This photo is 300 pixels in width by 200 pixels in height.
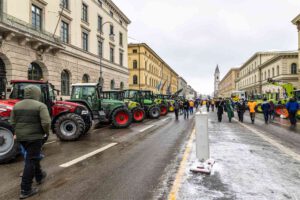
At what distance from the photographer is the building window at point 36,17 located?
19078 mm

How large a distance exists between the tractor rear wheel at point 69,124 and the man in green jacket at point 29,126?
5.18 meters

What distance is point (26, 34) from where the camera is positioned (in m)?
16.7

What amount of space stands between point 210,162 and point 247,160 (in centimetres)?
118

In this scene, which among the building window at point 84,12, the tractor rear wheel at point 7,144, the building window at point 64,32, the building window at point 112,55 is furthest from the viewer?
the building window at point 112,55

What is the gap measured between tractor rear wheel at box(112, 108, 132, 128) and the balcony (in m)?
9.57

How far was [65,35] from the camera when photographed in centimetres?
2369

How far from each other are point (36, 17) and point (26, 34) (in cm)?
382

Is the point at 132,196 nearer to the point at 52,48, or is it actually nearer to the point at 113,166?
the point at 113,166

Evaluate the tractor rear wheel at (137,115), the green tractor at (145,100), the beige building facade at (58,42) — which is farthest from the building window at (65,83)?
the tractor rear wheel at (137,115)

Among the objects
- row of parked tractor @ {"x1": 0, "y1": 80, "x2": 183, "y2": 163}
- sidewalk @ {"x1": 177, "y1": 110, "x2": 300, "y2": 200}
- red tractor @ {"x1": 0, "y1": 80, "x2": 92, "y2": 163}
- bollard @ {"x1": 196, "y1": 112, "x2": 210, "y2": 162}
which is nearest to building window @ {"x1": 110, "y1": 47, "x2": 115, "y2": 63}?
row of parked tractor @ {"x1": 0, "y1": 80, "x2": 183, "y2": 163}

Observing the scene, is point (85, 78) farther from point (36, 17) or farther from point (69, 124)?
point (69, 124)

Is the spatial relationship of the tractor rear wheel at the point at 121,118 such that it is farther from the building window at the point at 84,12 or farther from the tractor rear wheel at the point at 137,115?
the building window at the point at 84,12

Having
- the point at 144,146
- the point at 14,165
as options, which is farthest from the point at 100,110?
the point at 14,165

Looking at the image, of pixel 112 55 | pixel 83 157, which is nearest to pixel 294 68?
pixel 112 55
